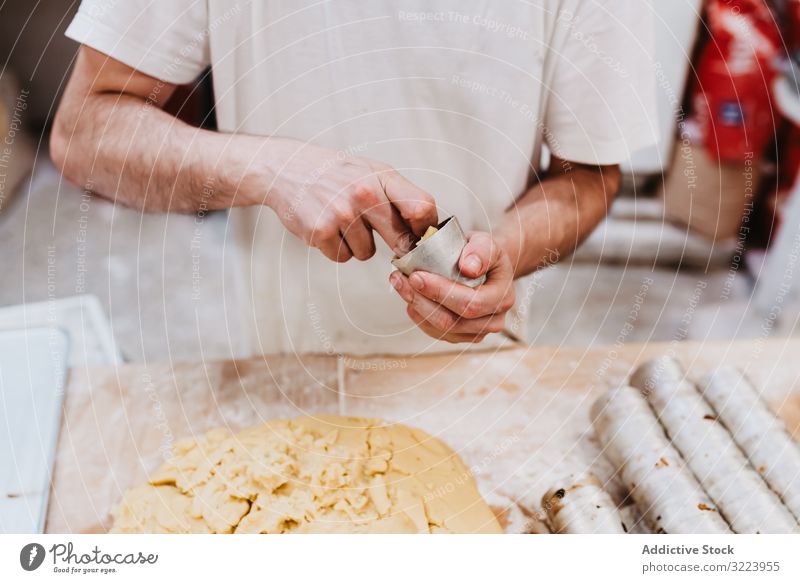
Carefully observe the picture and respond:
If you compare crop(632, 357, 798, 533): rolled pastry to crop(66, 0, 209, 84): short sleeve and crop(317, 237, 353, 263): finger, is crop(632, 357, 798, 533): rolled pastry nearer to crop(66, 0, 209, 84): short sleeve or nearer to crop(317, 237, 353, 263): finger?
crop(317, 237, 353, 263): finger

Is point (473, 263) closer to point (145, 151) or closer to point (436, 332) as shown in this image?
point (436, 332)

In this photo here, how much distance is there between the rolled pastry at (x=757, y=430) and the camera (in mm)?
562

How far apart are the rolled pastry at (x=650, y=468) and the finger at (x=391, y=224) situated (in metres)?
0.29

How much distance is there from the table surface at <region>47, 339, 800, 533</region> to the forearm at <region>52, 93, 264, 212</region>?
0.74 ft

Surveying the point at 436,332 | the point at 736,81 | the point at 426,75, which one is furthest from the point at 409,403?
the point at 736,81

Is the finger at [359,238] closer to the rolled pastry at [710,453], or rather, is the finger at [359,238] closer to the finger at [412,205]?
the finger at [412,205]

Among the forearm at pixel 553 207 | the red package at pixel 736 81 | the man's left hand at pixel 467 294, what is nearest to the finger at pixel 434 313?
the man's left hand at pixel 467 294

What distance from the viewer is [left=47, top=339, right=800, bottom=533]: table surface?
606mm

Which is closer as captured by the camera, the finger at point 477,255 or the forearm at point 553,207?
the finger at point 477,255

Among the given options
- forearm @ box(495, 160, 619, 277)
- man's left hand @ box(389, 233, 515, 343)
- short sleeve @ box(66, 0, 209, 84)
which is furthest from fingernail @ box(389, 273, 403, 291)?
short sleeve @ box(66, 0, 209, 84)

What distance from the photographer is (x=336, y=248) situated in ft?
1.76

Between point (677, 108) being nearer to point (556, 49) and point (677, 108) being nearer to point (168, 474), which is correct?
point (556, 49)

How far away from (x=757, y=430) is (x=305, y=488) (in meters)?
0.44
